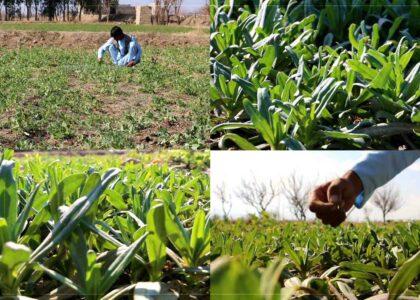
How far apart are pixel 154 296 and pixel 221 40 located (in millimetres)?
755

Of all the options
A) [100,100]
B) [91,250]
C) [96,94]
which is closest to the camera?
[91,250]

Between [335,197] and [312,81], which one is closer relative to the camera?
[335,197]

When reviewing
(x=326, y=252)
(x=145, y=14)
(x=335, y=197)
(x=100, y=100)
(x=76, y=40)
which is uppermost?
(x=145, y=14)

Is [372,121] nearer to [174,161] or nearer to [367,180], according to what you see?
[367,180]

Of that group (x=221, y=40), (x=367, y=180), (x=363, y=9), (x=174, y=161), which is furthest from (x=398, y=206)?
(x=174, y=161)

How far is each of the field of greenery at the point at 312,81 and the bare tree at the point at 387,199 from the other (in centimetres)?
10

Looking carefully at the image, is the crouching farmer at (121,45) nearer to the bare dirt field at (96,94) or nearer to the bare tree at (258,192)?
the bare dirt field at (96,94)

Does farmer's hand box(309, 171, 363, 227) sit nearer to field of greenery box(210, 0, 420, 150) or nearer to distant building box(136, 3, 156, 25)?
field of greenery box(210, 0, 420, 150)

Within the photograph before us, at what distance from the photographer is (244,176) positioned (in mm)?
857

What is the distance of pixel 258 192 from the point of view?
2.79ft

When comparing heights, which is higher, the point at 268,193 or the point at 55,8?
the point at 55,8

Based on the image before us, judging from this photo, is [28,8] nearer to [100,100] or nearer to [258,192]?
[258,192]

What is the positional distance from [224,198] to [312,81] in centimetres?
35

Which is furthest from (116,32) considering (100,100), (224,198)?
(100,100)
